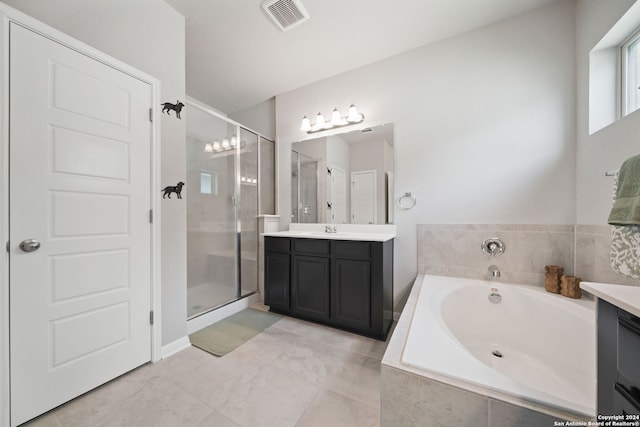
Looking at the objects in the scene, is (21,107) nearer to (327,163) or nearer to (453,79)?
(327,163)

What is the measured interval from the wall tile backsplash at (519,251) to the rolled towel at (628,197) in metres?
0.96

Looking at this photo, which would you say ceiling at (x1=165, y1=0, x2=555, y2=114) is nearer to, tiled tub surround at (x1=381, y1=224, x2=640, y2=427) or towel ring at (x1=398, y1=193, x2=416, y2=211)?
towel ring at (x1=398, y1=193, x2=416, y2=211)

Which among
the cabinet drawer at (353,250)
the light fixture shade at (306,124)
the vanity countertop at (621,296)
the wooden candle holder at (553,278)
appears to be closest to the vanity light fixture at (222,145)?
the light fixture shade at (306,124)

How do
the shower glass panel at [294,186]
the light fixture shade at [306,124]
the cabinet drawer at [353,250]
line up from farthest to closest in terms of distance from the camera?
the shower glass panel at [294,186]
the light fixture shade at [306,124]
the cabinet drawer at [353,250]

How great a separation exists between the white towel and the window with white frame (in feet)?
4.04

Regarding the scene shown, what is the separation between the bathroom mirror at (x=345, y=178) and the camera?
89.3 inches

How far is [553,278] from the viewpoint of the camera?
61.8 inches

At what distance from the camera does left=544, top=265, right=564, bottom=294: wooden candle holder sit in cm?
156

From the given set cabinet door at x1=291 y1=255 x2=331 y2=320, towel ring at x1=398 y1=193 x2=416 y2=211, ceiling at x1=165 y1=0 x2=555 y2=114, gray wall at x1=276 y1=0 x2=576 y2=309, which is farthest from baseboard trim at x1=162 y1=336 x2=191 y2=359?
ceiling at x1=165 y1=0 x2=555 y2=114

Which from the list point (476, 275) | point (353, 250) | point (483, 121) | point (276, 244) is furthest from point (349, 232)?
point (483, 121)

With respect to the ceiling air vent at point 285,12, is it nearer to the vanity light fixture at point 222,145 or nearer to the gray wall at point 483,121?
the gray wall at point 483,121

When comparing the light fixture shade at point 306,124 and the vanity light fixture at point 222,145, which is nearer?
the vanity light fixture at point 222,145

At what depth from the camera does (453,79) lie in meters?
1.99

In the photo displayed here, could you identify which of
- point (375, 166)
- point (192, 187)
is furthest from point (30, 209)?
point (375, 166)
